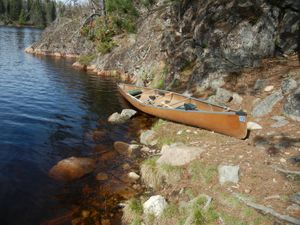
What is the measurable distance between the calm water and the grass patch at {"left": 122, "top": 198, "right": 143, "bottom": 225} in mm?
1819

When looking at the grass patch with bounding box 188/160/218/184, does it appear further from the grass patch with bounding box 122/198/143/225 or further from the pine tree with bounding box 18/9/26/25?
the pine tree with bounding box 18/9/26/25

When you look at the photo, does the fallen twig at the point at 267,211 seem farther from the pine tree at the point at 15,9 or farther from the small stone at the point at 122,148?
the pine tree at the point at 15,9

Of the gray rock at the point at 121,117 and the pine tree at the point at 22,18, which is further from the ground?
the pine tree at the point at 22,18

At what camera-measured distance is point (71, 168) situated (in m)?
10.2

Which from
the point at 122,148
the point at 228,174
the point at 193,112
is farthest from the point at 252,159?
the point at 122,148

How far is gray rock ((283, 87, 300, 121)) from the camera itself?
1019 cm

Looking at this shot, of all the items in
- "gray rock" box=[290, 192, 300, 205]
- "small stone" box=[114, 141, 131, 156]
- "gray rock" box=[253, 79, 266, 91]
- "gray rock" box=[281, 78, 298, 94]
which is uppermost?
"gray rock" box=[281, 78, 298, 94]

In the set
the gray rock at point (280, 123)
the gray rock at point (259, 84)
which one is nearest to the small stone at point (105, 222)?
the gray rock at point (280, 123)

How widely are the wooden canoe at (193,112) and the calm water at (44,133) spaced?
1808mm

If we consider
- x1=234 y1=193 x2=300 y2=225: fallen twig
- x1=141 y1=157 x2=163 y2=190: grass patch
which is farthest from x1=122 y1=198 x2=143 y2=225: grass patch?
x1=234 y1=193 x2=300 y2=225: fallen twig

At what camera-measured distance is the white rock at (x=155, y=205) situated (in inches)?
290

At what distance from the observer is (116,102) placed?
20.0 meters

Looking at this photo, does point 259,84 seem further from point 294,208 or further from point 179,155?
point 294,208

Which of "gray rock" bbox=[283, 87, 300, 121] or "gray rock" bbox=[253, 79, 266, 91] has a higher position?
"gray rock" bbox=[253, 79, 266, 91]
